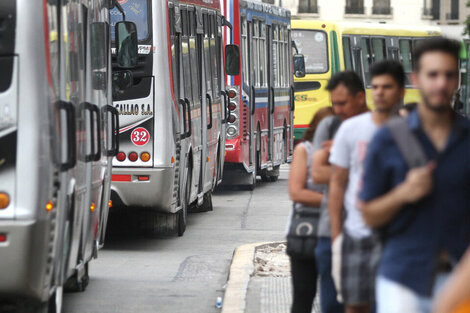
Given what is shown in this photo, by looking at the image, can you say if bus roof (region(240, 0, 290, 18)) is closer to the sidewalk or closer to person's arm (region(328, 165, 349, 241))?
the sidewalk

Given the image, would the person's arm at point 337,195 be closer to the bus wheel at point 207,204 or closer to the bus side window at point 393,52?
the bus wheel at point 207,204

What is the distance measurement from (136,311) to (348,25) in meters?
Answer: 24.0

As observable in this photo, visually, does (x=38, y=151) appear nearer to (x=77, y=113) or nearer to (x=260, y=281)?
(x=77, y=113)

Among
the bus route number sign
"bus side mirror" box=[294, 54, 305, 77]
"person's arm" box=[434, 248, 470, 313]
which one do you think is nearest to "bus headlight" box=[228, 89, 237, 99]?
"bus side mirror" box=[294, 54, 305, 77]

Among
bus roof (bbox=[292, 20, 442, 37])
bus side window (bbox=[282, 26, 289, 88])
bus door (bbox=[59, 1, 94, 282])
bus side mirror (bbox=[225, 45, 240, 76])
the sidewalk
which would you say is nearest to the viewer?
bus door (bbox=[59, 1, 94, 282])

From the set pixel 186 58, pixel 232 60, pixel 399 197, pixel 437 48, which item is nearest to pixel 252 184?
pixel 232 60

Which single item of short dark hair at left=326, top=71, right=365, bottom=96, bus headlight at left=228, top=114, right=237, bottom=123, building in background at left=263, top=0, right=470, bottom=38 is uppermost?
building in background at left=263, top=0, right=470, bottom=38

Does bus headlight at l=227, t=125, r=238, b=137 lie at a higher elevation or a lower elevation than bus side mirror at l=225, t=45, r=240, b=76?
lower

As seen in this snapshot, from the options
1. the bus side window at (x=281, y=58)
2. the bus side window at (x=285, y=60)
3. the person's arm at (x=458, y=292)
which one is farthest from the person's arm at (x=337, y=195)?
the bus side window at (x=285, y=60)

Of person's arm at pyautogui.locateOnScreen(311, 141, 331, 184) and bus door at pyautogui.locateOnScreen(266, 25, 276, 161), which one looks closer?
person's arm at pyautogui.locateOnScreen(311, 141, 331, 184)

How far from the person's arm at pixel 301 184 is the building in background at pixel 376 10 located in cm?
7551

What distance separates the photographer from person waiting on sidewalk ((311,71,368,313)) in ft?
21.7

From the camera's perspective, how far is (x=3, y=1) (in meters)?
7.71

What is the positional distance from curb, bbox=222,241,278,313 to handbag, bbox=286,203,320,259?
107 inches
